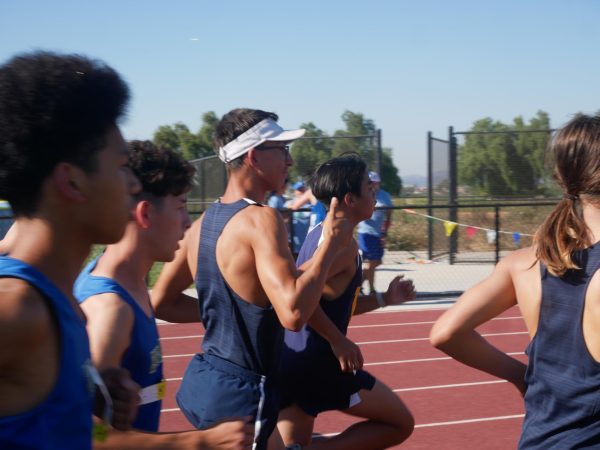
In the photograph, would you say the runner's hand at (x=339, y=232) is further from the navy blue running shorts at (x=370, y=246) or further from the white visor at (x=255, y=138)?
the navy blue running shorts at (x=370, y=246)

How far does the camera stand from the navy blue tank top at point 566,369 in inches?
85.0

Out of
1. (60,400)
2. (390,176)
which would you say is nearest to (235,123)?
(60,400)

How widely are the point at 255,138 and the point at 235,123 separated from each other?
0.17 m

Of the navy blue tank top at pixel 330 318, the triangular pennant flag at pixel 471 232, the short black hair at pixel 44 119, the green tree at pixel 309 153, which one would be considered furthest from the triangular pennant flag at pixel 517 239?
the short black hair at pixel 44 119

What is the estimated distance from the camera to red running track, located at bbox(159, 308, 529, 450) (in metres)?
5.55

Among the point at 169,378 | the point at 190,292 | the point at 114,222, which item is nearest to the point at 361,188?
the point at 114,222

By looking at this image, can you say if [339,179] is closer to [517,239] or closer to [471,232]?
[471,232]

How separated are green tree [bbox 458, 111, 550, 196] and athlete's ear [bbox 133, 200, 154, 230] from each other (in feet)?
40.9

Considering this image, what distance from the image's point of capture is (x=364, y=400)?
3869 mm

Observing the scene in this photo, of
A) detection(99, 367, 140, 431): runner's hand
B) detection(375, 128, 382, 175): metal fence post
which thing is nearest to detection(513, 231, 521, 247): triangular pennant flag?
detection(375, 128, 382, 175): metal fence post

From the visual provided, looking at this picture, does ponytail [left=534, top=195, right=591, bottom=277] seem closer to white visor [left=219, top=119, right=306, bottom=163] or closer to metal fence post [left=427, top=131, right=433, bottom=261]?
white visor [left=219, top=119, right=306, bottom=163]

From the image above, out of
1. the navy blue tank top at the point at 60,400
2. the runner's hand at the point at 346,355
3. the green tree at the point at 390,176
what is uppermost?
the navy blue tank top at the point at 60,400

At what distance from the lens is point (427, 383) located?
688cm

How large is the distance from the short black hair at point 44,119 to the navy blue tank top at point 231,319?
1.42 metres
